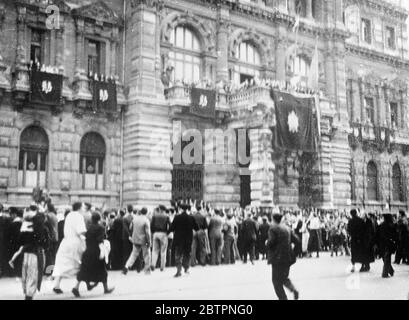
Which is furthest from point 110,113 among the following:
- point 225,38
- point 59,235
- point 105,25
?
point 59,235

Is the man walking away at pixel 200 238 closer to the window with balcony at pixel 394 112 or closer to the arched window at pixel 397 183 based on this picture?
the arched window at pixel 397 183

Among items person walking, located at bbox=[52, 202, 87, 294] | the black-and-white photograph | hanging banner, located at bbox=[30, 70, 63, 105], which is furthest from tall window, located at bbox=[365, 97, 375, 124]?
person walking, located at bbox=[52, 202, 87, 294]

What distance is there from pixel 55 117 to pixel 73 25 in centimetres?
484

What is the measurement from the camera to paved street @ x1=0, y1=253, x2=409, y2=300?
12.2 metres

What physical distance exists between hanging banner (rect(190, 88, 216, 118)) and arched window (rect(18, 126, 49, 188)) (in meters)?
7.70

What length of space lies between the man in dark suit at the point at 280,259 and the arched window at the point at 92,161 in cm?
1710

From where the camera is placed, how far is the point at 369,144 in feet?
126

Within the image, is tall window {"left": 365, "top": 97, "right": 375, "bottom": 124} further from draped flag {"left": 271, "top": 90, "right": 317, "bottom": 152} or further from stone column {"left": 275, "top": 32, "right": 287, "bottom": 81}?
draped flag {"left": 271, "top": 90, "right": 317, "bottom": 152}

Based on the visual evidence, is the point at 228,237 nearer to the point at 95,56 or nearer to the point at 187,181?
the point at 187,181

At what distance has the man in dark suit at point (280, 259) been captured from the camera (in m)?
10.5

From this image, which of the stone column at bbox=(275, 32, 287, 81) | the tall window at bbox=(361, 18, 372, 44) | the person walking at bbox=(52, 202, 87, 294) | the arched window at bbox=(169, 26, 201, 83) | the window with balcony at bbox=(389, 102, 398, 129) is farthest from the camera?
the window with balcony at bbox=(389, 102, 398, 129)

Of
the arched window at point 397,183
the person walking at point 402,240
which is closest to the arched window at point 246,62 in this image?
the person walking at point 402,240

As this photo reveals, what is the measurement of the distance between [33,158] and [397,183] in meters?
27.8
